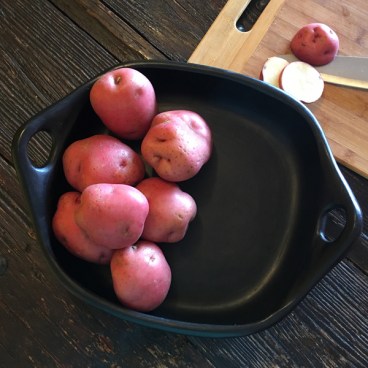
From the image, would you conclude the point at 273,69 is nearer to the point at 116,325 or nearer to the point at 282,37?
the point at 282,37

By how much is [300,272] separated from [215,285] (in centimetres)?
12

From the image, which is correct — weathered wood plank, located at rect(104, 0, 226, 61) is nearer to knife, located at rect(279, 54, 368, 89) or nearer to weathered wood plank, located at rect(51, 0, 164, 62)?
weathered wood plank, located at rect(51, 0, 164, 62)

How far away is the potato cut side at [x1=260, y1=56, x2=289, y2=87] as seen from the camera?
717 mm

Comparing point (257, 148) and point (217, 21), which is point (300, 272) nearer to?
point (257, 148)

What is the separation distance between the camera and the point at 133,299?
59 centimetres

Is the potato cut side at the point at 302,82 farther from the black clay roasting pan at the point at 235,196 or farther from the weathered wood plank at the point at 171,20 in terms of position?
the weathered wood plank at the point at 171,20

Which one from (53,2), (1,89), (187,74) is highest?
(187,74)

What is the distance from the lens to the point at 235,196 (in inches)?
27.3

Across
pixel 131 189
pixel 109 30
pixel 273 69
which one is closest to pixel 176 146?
pixel 131 189

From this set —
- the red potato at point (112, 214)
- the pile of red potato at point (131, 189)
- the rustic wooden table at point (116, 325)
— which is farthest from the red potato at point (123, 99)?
the rustic wooden table at point (116, 325)

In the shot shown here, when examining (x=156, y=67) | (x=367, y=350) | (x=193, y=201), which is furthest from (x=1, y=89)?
(x=367, y=350)

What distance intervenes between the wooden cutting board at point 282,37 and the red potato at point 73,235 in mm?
319

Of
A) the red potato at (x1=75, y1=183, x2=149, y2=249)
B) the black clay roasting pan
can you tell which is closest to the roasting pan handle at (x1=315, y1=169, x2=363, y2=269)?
the black clay roasting pan

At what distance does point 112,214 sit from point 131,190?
42mm
